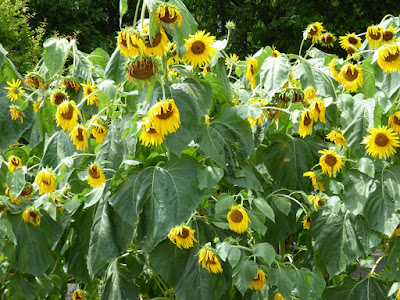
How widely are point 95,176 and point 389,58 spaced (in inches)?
40.5

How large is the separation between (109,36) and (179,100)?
9.29 meters

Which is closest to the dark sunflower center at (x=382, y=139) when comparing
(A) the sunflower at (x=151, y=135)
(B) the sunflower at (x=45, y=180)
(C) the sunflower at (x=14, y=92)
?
(A) the sunflower at (x=151, y=135)

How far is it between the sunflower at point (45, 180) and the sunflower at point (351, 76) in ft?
3.39

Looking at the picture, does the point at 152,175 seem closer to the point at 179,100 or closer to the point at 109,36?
the point at 179,100

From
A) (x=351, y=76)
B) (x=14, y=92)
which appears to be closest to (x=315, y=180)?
(x=351, y=76)

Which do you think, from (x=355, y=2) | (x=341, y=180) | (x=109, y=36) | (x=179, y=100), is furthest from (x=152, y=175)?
(x=109, y=36)

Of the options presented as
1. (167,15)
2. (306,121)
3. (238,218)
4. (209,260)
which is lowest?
(209,260)

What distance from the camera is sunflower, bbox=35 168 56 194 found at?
205 centimetres

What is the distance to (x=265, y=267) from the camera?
2.11 m

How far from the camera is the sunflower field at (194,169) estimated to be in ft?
6.48

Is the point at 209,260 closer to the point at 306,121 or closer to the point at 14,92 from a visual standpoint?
the point at 306,121

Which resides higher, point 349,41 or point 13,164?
point 349,41

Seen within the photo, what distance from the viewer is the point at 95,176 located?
2.01m

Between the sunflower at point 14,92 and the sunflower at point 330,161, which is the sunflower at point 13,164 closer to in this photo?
the sunflower at point 14,92
